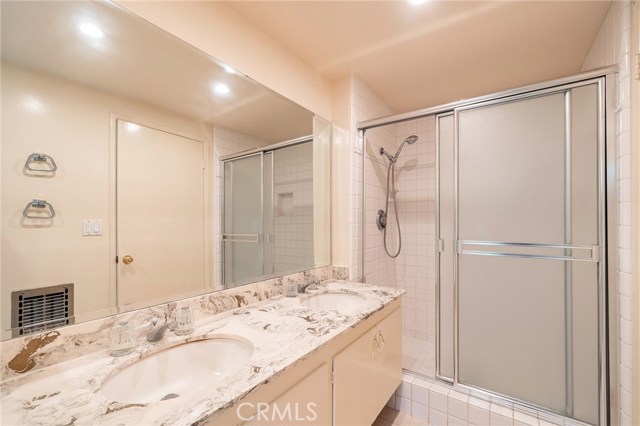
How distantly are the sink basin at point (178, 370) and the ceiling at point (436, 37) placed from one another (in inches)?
65.7

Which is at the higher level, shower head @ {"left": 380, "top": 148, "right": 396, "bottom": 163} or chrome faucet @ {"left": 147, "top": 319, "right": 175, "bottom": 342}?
shower head @ {"left": 380, "top": 148, "right": 396, "bottom": 163}

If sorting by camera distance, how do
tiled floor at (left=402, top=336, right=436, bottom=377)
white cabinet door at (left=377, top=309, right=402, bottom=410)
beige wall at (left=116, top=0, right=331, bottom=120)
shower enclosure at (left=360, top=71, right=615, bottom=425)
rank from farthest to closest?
tiled floor at (left=402, top=336, right=436, bottom=377), white cabinet door at (left=377, top=309, right=402, bottom=410), shower enclosure at (left=360, top=71, right=615, bottom=425), beige wall at (left=116, top=0, right=331, bottom=120)

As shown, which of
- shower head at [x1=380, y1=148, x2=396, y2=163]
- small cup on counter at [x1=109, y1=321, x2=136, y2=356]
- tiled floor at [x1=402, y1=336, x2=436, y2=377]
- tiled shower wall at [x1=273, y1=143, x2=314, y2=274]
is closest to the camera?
small cup on counter at [x1=109, y1=321, x2=136, y2=356]

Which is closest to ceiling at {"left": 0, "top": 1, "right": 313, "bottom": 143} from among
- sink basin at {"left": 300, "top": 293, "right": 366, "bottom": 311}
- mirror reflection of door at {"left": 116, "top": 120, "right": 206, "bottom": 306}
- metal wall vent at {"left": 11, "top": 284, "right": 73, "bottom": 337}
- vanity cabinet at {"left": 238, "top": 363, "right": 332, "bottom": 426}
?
mirror reflection of door at {"left": 116, "top": 120, "right": 206, "bottom": 306}

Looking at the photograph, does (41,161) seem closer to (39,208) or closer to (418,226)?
(39,208)

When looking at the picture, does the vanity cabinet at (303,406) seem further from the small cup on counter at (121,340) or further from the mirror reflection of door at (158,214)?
the mirror reflection of door at (158,214)

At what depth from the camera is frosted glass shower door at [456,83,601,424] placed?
1366 millimetres

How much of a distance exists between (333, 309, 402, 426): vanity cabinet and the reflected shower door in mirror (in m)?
0.67

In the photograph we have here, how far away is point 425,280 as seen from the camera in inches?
107

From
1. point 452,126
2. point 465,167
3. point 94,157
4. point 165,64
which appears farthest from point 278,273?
point 452,126

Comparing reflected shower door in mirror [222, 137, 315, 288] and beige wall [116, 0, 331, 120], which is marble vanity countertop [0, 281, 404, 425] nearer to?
reflected shower door in mirror [222, 137, 315, 288]

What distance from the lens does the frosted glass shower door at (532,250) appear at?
4.48ft

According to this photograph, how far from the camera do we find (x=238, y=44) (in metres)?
1.46

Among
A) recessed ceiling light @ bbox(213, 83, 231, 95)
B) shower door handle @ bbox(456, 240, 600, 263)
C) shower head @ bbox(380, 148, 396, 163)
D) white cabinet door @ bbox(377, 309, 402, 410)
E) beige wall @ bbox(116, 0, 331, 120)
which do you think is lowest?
white cabinet door @ bbox(377, 309, 402, 410)
